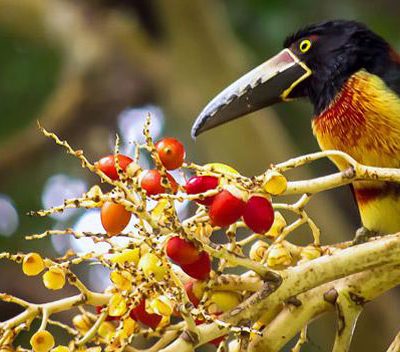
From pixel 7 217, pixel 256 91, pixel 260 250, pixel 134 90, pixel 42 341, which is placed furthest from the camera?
pixel 7 217

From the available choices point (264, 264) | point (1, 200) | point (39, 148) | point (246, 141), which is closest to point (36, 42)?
point (39, 148)

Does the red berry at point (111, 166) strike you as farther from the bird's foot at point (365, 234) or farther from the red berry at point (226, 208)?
the bird's foot at point (365, 234)

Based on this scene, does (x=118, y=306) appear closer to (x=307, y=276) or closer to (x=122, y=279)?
(x=122, y=279)

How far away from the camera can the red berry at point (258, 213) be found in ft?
3.80

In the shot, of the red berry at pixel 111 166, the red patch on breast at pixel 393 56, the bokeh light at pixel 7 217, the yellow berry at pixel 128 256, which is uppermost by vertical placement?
the red berry at pixel 111 166

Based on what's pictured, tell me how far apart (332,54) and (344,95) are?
13cm

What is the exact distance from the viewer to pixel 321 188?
1150 mm

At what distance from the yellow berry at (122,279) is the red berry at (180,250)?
0.18 ft

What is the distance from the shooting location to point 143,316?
1.21 metres

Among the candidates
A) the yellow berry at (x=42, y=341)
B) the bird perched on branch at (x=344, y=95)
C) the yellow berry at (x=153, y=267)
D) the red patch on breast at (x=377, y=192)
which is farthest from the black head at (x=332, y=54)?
the yellow berry at (x=42, y=341)

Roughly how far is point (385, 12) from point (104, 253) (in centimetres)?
273

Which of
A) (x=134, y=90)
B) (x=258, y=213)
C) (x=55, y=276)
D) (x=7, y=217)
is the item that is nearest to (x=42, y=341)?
(x=55, y=276)

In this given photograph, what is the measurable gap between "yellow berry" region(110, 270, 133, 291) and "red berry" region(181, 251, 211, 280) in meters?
0.06

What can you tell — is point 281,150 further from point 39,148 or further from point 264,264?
point 264,264
